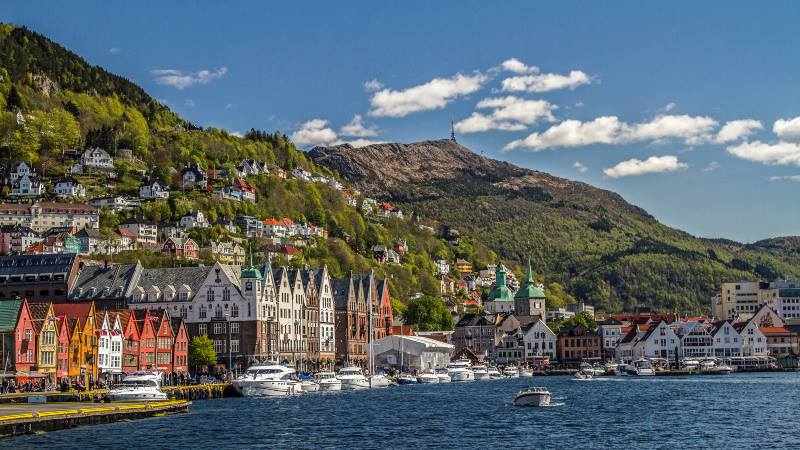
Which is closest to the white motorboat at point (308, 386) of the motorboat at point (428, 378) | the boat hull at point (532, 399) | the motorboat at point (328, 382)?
the motorboat at point (328, 382)

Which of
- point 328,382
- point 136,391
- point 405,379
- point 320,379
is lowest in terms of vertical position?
point 405,379

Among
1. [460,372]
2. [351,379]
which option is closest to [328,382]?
[351,379]

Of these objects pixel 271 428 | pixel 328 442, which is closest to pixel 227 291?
pixel 271 428

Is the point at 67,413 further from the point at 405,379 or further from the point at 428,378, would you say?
the point at 428,378

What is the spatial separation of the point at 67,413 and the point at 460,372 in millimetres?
113329

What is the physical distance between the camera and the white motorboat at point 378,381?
15512 centimetres

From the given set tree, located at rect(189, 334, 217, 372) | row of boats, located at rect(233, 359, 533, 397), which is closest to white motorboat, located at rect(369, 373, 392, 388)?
row of boats, located at rect(233, 359, 533, 397)

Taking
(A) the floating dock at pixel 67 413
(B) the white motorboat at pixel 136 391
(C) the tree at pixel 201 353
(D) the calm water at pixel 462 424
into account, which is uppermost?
(C) the tree at pixel 201 353

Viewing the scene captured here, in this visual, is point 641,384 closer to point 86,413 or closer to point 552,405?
point 552,405

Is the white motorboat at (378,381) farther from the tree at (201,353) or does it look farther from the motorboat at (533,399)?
the motorboat at (533,399)

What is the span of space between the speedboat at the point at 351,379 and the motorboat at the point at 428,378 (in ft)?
66.4

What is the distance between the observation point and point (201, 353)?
14775 centimetres

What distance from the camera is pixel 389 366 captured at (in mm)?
189750

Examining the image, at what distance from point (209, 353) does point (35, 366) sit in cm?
3314
